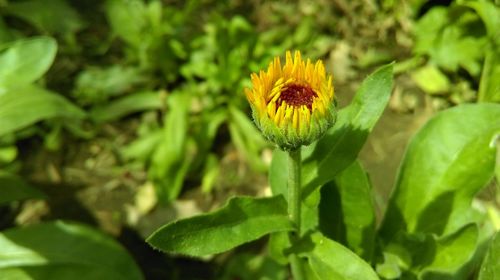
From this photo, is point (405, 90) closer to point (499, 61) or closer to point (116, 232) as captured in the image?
point (499, 61)

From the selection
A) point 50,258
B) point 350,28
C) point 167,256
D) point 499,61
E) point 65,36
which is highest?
point 499,61

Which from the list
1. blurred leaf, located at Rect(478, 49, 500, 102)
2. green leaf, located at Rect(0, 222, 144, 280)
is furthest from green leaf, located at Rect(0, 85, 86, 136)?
blurred leaf, located at Rect(478, 49, 500, 102)

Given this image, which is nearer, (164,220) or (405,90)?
(164,220)

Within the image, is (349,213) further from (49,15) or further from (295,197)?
(49,15)

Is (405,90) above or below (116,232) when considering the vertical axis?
above

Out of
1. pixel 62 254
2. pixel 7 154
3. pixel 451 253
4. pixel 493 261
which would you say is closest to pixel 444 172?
pixel 451 253

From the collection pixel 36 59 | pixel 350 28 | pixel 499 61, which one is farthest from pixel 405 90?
pixel 36 59
